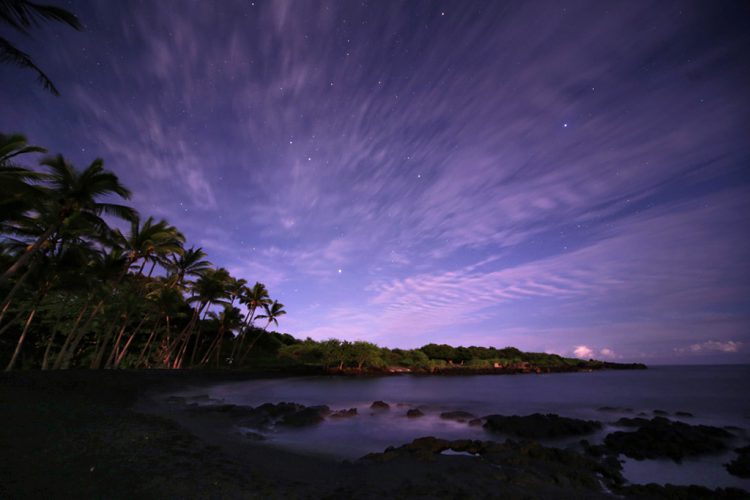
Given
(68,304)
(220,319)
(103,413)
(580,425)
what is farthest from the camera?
(220,319)

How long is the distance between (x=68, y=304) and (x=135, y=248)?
9145 millimetres

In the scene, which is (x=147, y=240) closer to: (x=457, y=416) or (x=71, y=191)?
(x=71, y=191)

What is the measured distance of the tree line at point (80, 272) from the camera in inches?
659

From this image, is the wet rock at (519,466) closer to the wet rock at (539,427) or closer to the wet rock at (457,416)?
the wet rock at (539,427)

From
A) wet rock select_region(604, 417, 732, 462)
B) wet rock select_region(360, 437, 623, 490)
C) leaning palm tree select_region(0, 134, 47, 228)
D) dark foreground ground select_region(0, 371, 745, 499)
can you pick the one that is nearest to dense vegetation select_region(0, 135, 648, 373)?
leaning palm tree select_region(0, 134, 47, 228)

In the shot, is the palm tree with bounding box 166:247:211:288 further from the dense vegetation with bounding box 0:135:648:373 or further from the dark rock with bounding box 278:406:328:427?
the dark rock with bounding box 278:406:328:427

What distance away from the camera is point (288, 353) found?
182ft

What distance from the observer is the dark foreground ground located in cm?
523

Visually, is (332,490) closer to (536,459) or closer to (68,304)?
(536,459)

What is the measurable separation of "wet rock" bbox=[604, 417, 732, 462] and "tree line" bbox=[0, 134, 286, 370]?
25793 mm

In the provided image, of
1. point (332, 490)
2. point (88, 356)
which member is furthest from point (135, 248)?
point (332, 490)

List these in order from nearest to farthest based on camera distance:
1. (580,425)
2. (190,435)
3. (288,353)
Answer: (190,435) → (580,425) → (288,353)

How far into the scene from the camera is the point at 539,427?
13.4 m

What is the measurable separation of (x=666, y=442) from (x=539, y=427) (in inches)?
164
